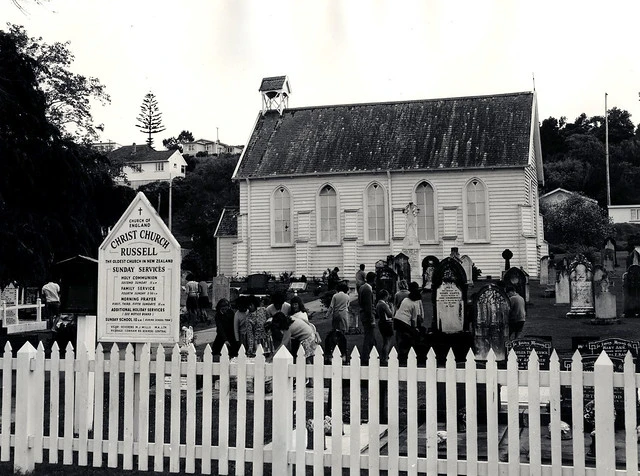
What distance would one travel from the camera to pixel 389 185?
4166 centimetres

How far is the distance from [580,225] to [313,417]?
2000 inches

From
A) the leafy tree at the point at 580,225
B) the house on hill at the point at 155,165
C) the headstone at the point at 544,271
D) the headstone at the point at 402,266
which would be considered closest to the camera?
the headstone at the point at 402,266

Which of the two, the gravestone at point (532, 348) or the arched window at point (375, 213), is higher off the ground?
the arched window at point (375, 213)

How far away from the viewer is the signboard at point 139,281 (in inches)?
348

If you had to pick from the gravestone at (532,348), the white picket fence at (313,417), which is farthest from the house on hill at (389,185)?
the white picket fence at (313,417)

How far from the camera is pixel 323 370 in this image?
23.1 ft

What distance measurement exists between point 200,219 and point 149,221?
59683mm

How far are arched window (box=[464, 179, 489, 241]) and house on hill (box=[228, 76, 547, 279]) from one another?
0.05 meters

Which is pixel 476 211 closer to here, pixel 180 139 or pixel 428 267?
pixel 428 267

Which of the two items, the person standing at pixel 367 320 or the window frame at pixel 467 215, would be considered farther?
the window frame at pixel 467 215

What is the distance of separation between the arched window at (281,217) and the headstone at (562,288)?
802 inches

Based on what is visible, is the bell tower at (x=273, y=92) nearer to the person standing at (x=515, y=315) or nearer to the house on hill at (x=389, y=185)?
the house on hill at (x=389, y=185)

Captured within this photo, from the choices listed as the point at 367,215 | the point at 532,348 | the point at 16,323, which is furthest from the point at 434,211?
the point at 532,348

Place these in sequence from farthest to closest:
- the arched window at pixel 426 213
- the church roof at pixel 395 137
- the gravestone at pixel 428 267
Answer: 1. the arched window at pixel 426 213
2. the church roof at pixel 395 137
3. the gravestone at pixel 428 267
